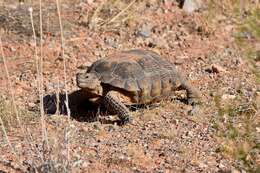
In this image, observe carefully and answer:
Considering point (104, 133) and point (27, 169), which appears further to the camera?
point (104, 133)

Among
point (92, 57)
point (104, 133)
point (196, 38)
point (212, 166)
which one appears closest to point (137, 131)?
point (104, 133)

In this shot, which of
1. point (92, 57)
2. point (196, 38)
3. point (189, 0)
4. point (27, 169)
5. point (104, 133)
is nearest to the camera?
point (27, 169)

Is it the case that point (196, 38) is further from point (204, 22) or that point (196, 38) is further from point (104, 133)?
point (104, 133)

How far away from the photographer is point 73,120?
5711 mm

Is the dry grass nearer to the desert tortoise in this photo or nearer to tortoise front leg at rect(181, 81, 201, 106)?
tortoise front leg at rect(181, 81, 201, 106)

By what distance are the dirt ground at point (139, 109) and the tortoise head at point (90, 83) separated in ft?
0.75

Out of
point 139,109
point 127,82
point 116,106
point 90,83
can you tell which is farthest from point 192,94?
point 90,83

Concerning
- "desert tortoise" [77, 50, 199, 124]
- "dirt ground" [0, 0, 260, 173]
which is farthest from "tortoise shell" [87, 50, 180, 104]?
"dirt ground" [0, 0, 260, 173]

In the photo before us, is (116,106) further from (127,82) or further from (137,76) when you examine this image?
(137,76)

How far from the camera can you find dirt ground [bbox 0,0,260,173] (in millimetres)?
4840

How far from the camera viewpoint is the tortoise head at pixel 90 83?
5738mm

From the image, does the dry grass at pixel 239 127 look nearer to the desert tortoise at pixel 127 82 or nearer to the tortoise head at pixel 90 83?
the desert tortoise at pixel 127 82

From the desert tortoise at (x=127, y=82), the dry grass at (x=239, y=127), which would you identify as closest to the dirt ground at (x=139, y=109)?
the dry grass at (x=239, y=127)

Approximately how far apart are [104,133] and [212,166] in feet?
3.28
